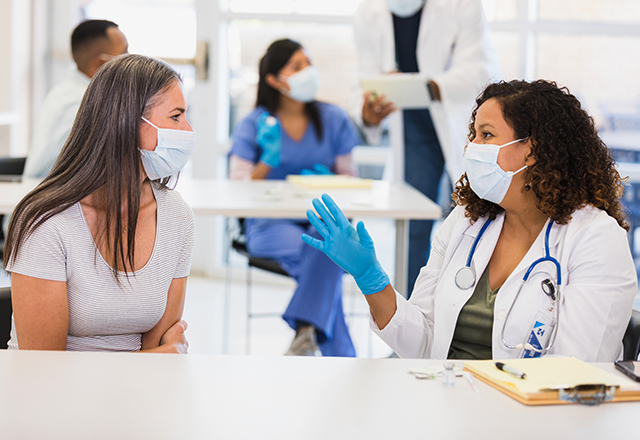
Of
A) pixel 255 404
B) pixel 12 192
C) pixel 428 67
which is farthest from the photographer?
pixel 428 67

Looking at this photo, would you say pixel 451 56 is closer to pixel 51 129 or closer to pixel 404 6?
pixel 404 6

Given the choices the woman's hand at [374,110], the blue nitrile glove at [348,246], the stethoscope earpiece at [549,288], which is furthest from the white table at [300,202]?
the stethoscope earpiece at [549,288]

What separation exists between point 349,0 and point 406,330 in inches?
120

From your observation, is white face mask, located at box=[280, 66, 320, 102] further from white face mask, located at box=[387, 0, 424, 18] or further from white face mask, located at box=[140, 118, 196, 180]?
white face mask, located at box=[140, 118, 196, 180]

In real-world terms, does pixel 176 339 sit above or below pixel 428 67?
below

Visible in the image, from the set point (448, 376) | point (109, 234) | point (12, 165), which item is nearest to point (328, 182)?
point (12, 165)

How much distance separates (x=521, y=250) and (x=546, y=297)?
0.16 meters

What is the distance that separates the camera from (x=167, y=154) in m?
1.43

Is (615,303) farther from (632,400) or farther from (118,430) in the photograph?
(118,430)

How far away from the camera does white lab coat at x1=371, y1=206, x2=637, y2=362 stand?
3.97ft

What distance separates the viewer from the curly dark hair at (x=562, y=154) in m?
1.34

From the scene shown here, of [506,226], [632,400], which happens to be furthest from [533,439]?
[506,226]

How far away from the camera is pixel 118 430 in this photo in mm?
798

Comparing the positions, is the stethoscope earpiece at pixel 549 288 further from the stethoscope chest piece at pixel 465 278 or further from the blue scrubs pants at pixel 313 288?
the blue scrubs pants at pixel 313 288
